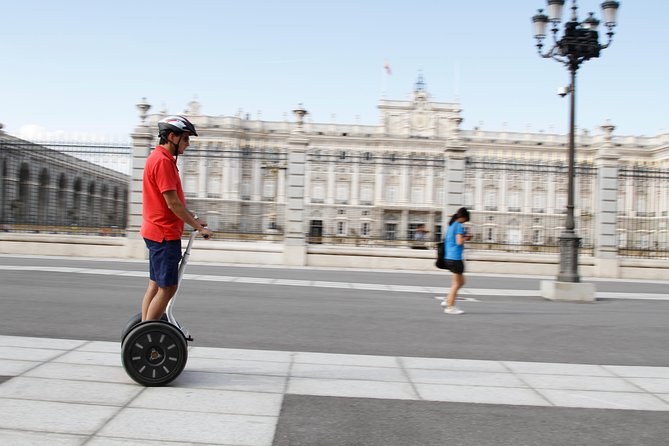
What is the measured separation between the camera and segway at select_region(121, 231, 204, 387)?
14.1ft

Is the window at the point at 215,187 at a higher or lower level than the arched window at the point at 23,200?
higher

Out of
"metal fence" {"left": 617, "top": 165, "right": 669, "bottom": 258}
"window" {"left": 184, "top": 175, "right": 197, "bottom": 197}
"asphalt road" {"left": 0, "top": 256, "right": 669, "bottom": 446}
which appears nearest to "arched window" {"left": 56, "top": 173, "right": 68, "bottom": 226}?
"asphalt road" {"left": 0, "top": 256, "right": 669, "bottom": 446}

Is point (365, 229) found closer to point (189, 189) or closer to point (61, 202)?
point (61, 202)

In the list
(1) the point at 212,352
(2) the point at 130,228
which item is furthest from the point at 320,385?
(2) the point at 130,228

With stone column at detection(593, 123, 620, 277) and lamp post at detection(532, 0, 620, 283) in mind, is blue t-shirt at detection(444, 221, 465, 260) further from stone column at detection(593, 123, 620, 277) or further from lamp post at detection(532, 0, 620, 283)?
stone column at detection(593, 123, 620, 277)

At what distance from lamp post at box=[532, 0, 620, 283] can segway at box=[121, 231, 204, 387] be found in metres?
10.2

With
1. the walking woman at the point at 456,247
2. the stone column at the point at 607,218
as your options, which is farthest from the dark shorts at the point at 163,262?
the stone column at the point at 607,218

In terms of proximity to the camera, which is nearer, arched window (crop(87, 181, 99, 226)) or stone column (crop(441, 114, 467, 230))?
stone column (crop(441, 114, 467, 230))

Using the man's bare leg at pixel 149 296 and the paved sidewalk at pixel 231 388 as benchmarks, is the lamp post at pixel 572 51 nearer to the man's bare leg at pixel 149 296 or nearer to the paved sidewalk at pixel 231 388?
the paved sidewalk at pixel 231 388

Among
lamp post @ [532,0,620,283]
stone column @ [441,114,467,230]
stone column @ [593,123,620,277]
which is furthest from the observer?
stone column @ [593,123,620,277]

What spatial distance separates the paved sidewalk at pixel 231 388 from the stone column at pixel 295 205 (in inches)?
525

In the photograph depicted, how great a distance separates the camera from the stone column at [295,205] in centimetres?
1930

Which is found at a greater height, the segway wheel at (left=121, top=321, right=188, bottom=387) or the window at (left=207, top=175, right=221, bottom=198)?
the window at (left=207, top=175, right=221, bottom=198)

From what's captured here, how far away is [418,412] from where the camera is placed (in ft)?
13.6
